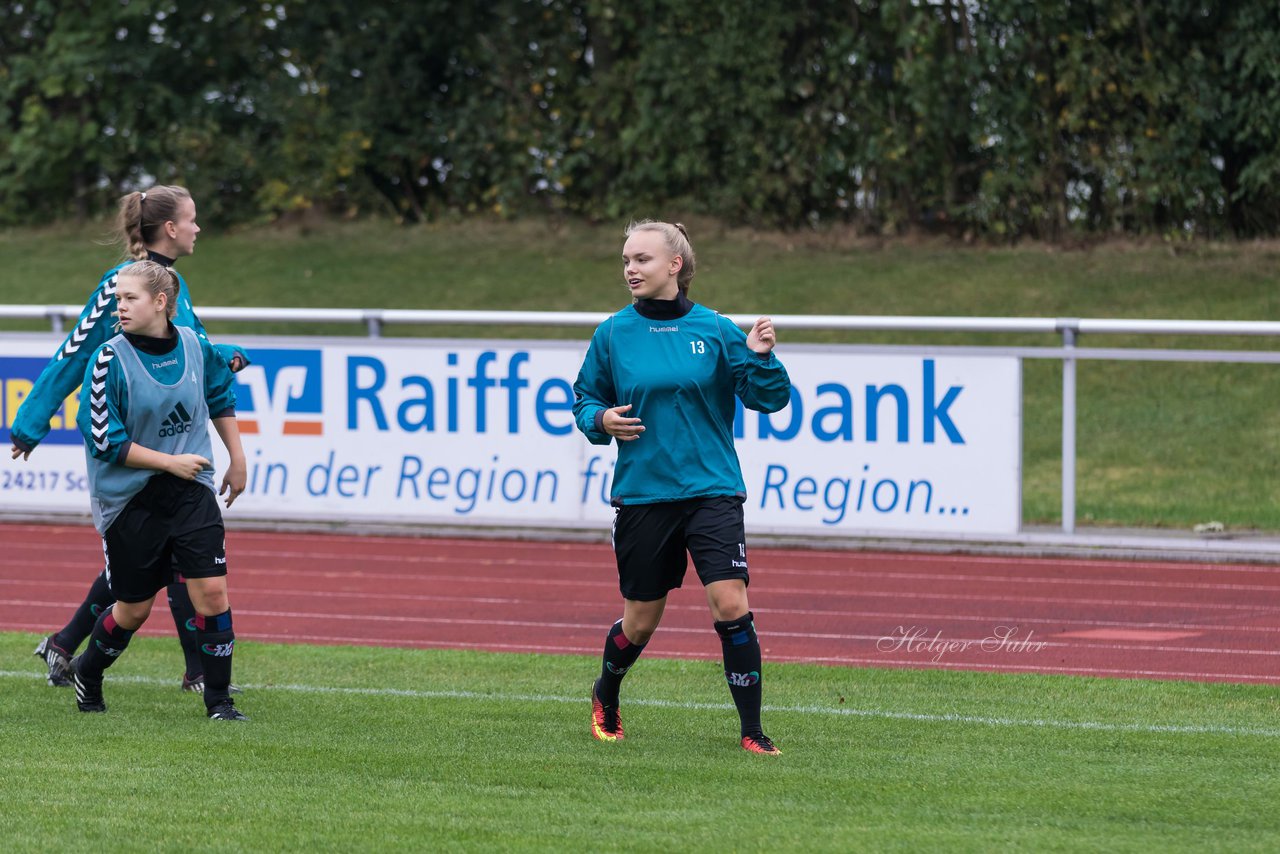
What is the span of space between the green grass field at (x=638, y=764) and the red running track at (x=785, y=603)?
31.9 inches

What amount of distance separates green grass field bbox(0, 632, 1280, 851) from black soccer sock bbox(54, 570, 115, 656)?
201 millimetres

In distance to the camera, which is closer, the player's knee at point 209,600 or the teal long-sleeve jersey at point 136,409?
the teal long-sleeve jersey at point 136,409

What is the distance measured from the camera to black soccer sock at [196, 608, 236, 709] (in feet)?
20.8

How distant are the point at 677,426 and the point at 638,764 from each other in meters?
1.08

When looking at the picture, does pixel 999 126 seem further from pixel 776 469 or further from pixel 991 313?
pixel 776 469

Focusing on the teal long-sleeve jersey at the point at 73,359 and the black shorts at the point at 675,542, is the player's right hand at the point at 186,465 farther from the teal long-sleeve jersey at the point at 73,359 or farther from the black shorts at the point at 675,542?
the black shorts at the point at 675,542

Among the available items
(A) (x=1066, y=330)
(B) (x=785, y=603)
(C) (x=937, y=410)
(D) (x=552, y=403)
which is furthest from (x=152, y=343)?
(A) (x=1066, y=330)

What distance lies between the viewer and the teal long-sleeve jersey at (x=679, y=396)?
18.7 ft

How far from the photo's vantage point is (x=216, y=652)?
6.35 meters

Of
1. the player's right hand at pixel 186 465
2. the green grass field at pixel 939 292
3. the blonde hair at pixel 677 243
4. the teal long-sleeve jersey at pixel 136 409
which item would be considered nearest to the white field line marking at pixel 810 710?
the teal long-sleeve jersey at pixel 136 409

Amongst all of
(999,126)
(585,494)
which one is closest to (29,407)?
(585,494)

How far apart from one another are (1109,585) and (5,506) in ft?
24.9

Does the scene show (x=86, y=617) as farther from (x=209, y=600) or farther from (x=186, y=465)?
(x=186, y=465)

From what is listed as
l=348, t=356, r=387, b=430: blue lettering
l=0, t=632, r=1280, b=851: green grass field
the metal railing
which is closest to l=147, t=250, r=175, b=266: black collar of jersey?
l=0, t=632, r=1280, b=851: green grass field
